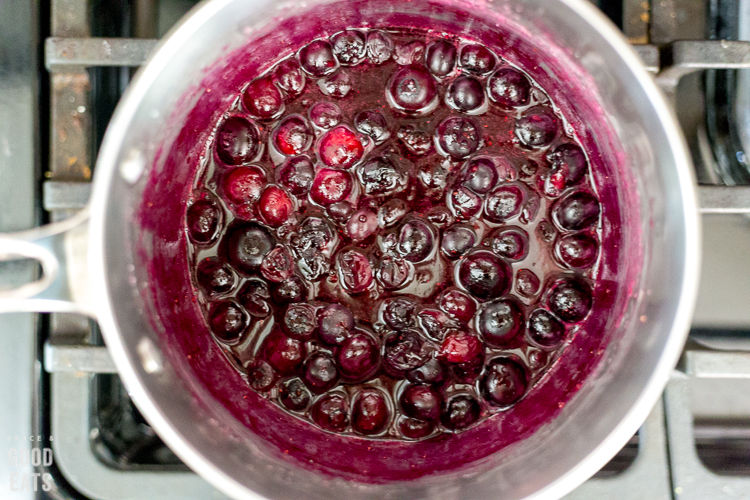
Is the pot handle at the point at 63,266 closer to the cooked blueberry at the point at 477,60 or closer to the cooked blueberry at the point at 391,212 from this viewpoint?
the cooked blueberry at the point at 391,212

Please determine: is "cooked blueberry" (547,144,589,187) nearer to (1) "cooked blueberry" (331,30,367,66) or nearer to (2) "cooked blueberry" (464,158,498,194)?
(2) "cooked blueberry" (464,158,498,194)

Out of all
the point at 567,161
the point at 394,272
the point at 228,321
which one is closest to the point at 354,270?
the point at 394,272

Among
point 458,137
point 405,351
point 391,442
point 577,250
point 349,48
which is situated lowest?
point 391,442

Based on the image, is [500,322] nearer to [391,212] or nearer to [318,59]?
[391,212]

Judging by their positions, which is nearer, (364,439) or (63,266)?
(63,266)

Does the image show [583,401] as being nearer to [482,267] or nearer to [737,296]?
[482,267]

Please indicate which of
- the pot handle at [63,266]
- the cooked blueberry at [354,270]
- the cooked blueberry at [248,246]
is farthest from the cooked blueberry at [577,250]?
the pot handle at [63,266]

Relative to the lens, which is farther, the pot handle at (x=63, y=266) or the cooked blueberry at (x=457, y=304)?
the cooked blueberry at (x=457, y=304)
